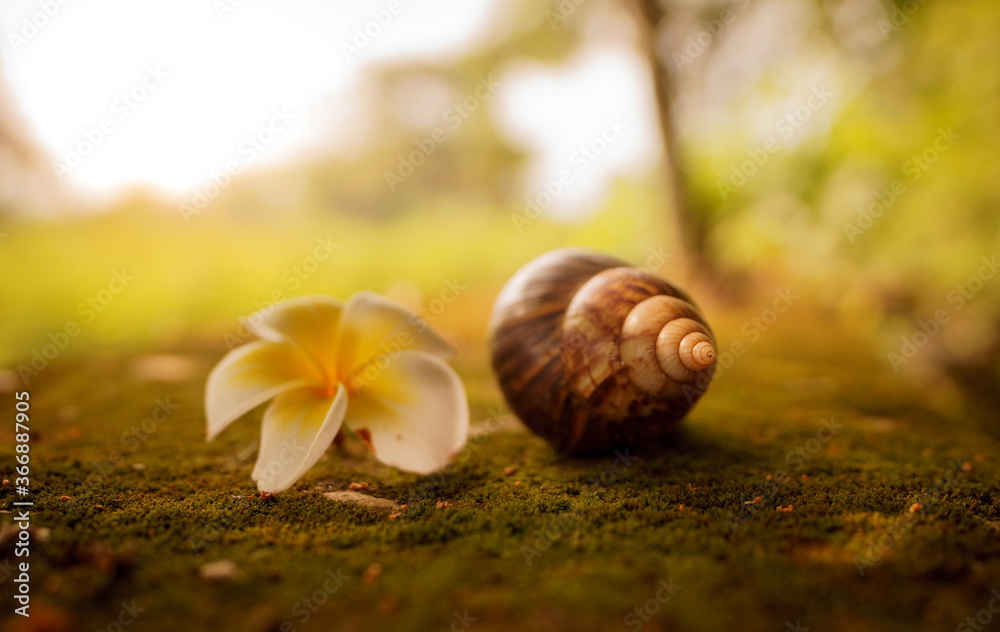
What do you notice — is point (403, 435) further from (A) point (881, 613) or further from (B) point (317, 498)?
(A) point (881, 613)
